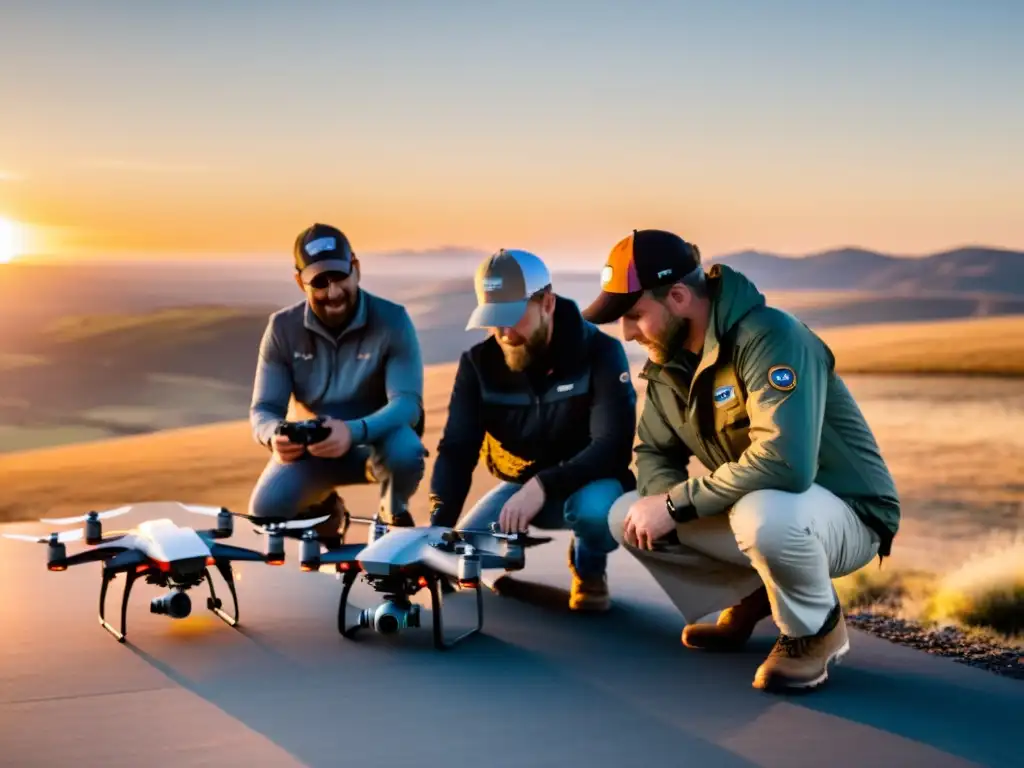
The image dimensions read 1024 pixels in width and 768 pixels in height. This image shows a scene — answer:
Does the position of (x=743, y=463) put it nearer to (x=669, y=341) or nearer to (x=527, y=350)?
(x=669, y=341)

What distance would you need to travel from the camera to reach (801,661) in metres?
3.55

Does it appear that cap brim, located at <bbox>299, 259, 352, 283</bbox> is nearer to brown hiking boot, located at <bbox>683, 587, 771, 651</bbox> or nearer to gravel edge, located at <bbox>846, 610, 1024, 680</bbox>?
brown hiking boot, located at <bbox>683, 587, 771, 651</bbox>

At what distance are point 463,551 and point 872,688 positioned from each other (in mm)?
1238

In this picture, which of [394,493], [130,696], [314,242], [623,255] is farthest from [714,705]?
[314,242]

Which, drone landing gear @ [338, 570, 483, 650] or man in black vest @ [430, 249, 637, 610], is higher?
man in black vest @ [430, 249, 637, 610]

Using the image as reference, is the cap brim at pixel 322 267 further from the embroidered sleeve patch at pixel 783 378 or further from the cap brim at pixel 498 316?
the embroidered sleeve patch at pixel 783 378

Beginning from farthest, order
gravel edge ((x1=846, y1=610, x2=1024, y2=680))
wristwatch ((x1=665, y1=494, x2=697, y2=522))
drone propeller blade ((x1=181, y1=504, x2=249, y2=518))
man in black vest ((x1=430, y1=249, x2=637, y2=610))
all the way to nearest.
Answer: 1. drone propeller blade ((x1=181, y1=504, x2=249, y2=518))
2. man in black vest ((x1=430, y1=249, x2=637, y2=610))
3. gravel edge ((x1=846, y1=610, x2=1024, y2=680))
4. wristwatch ((x1=665, y1=494, x2=697, y2=522))

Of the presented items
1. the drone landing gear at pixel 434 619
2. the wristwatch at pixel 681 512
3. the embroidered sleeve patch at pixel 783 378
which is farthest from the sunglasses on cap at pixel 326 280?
the embroidered sleeve patch at pixel 783 378

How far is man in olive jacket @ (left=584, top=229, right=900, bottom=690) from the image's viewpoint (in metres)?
3.46

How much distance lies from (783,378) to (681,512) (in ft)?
1.63

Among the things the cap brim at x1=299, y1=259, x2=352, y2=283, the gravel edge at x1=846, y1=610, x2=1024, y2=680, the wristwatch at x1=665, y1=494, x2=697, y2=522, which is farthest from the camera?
the cap brim at x1=299, y1=259, x2=352, y2=283

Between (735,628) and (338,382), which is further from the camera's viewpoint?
(338,382)

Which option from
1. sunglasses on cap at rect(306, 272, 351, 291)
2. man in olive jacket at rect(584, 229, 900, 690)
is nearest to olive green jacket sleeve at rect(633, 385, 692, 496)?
man in olive jacket at rect(584, 229, 900, 690)

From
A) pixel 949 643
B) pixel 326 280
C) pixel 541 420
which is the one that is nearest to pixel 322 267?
pixel 326 280
